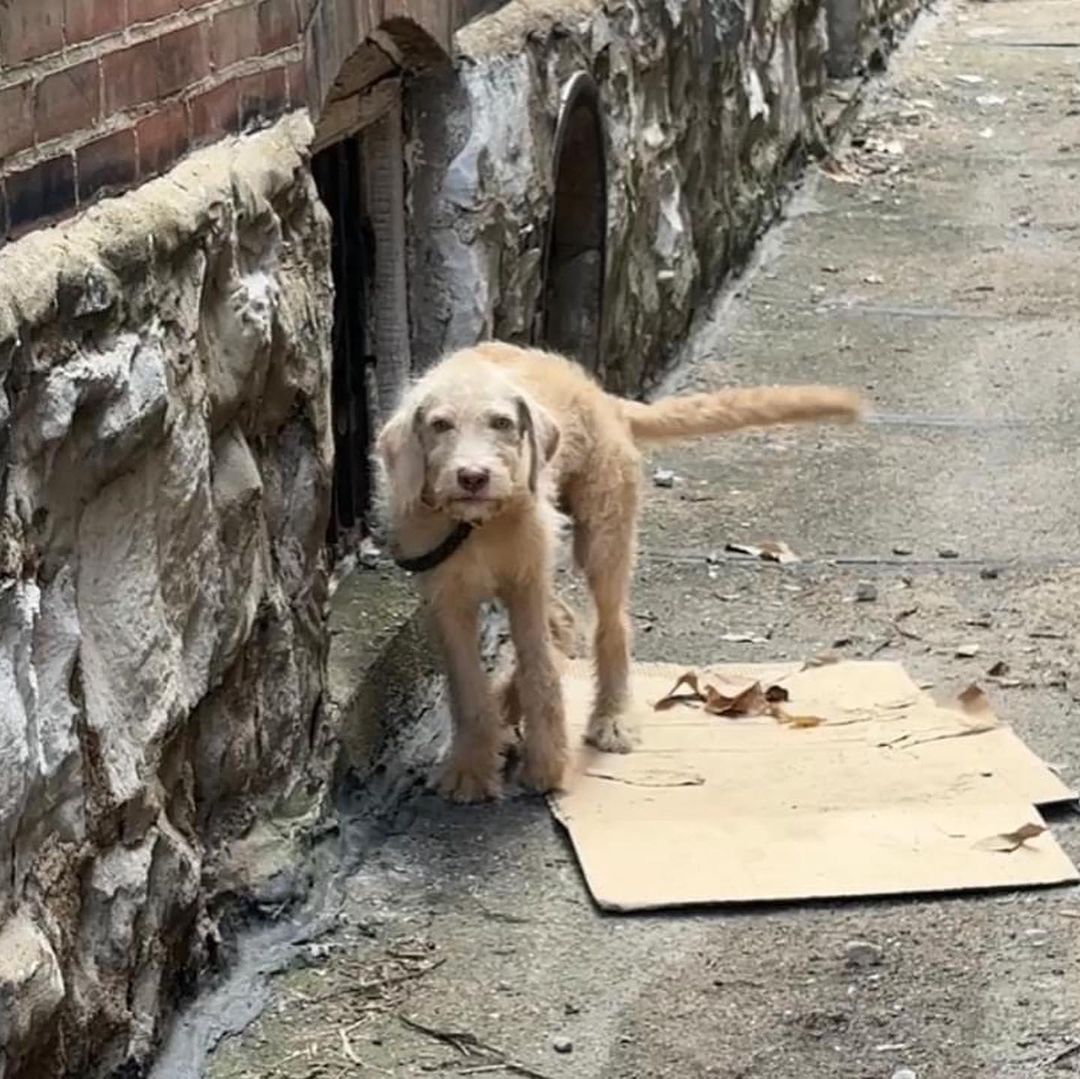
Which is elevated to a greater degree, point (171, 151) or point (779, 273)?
point (171, 151)

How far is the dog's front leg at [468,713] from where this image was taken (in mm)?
5180

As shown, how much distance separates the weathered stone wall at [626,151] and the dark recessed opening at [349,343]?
19 centimetres

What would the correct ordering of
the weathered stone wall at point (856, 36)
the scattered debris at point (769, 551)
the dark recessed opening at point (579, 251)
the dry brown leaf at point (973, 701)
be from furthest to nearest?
1. the weathered stone wall at point (856, 36)
2. the dark recessed opening at point (579, 251)
3. the scattered debris at point (769, 551)
4. the dry brown leaf at point (973, 701)

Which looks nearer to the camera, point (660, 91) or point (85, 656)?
point (85, 656)

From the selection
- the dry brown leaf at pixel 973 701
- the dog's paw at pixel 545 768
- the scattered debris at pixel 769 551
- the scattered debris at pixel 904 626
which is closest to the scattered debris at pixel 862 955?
the dog's paw at pixel 545 768

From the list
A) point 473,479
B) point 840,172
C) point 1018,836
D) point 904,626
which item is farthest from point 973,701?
point 840,172

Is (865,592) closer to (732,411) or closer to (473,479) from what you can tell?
(732,411)

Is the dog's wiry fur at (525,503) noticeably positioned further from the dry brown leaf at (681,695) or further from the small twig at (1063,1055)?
the small twig at (1063,1055)

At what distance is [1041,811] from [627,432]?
1.29 metres

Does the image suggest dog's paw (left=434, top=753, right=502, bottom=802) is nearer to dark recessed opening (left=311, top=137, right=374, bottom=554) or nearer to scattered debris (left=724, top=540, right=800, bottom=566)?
dark recessed opening (left=311, top=137, right=374, bottom=554)

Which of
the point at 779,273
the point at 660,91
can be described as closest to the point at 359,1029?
the point at 660,91

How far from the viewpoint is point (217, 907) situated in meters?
4.43

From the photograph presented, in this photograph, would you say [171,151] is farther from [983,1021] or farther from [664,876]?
[983,1021]

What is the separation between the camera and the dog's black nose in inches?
186
